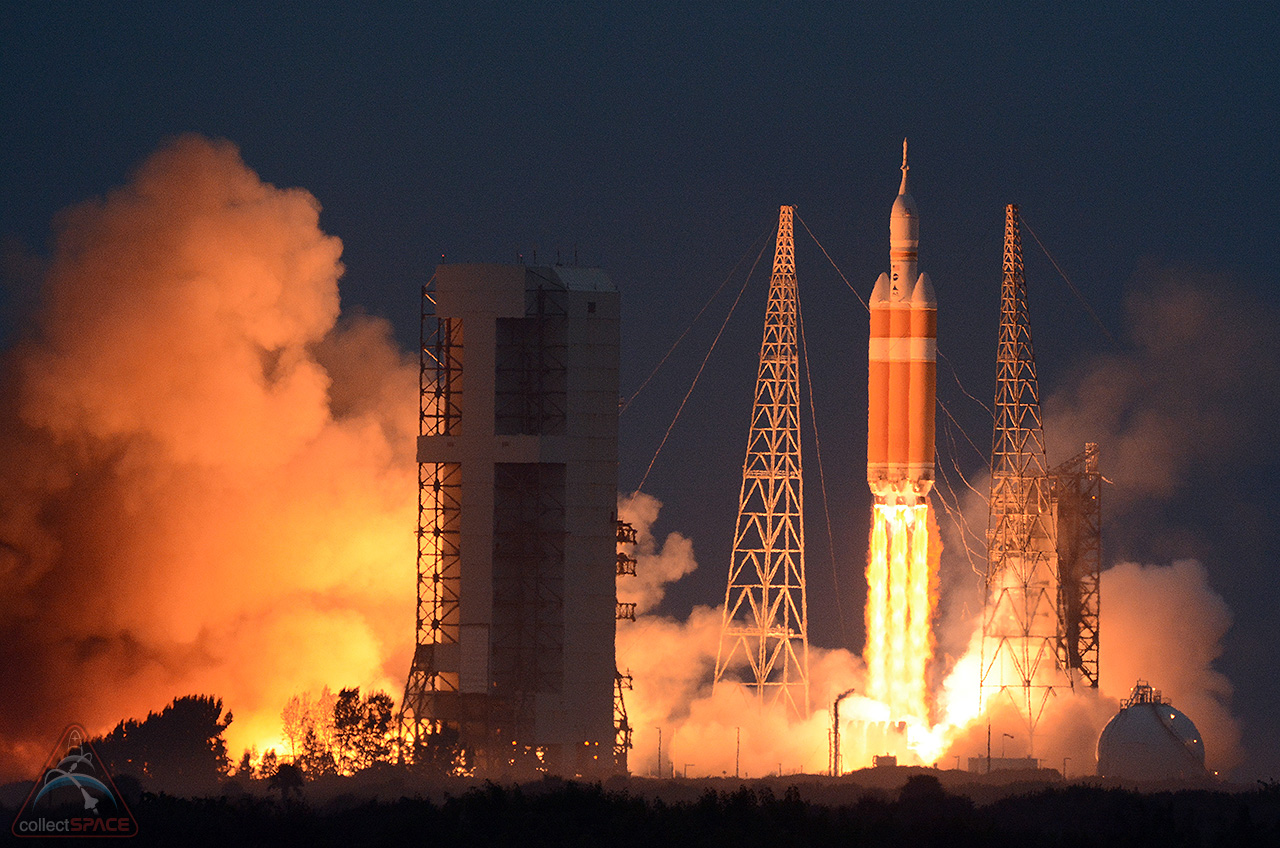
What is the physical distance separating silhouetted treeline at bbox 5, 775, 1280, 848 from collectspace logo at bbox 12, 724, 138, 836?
777mm

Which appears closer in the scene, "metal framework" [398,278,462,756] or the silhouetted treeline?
the silhouetted treeline

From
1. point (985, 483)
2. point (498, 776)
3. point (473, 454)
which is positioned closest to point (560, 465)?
point (473, 454)

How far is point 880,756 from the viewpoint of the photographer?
9719 cm

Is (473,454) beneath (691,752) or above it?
above

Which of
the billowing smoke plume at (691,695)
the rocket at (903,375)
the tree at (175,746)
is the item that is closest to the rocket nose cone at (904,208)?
the rocket at (903,375)

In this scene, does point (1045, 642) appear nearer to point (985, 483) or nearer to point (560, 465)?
point (985, 483)

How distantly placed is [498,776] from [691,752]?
13.8 meters

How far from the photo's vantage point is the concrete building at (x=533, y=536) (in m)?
92.8

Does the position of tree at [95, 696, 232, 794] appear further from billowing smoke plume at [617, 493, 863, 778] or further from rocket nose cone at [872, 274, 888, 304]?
rocket nose cone at [872, 274, 888, 304]

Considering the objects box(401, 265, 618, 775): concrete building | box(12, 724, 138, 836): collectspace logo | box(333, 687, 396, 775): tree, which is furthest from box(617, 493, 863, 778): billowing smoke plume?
box(12, 724, 138, 836): collectspace logo

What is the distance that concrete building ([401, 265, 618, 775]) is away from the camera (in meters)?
92.8

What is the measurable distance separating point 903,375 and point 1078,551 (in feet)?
53.6

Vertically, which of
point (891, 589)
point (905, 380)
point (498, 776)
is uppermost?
point (905, 380)

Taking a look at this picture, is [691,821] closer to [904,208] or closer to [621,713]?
[621,713]
